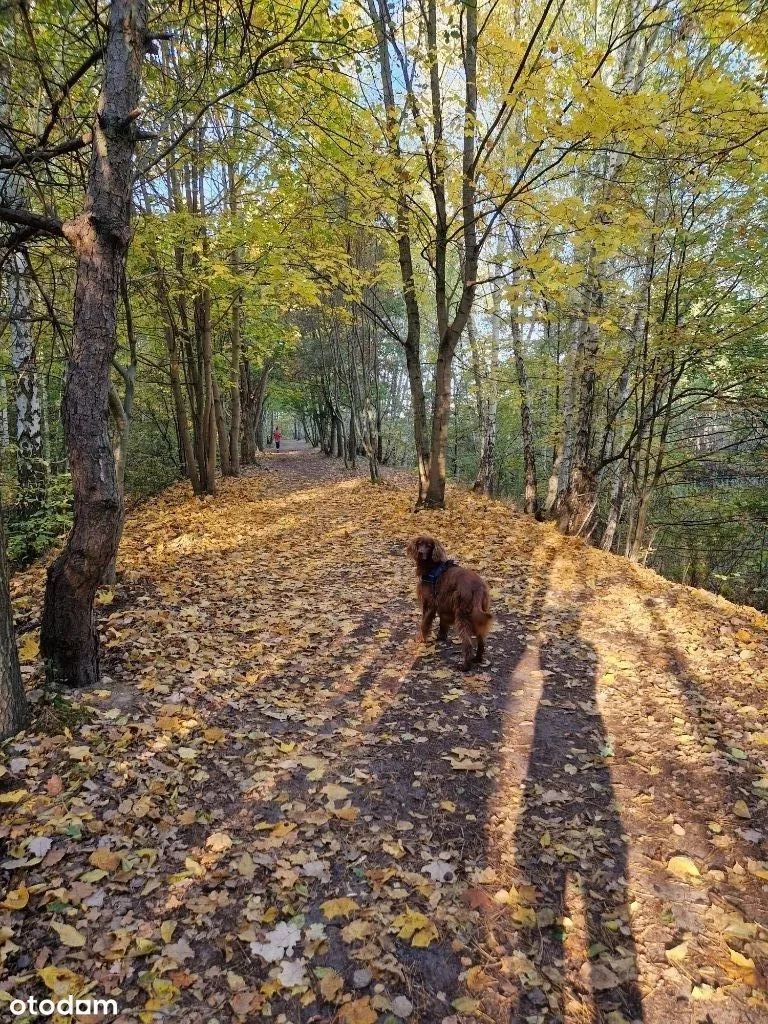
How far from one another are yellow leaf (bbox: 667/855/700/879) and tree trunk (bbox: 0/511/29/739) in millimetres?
4240

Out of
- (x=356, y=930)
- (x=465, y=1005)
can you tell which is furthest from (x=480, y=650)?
(x=465, y=1005)

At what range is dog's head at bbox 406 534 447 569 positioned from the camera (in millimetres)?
5520

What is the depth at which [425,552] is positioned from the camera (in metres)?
5.54

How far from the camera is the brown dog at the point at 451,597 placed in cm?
512

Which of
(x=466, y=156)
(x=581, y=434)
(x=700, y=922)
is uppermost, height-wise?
(x=466, y=156)

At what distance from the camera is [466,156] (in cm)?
948

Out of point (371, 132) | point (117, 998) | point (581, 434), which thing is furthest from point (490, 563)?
point (371, 132)

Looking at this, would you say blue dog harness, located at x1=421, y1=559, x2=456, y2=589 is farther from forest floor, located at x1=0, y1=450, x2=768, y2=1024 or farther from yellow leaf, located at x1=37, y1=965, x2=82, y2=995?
yellow leaf, located at x1=37, y1=965, x2=82, y2=995

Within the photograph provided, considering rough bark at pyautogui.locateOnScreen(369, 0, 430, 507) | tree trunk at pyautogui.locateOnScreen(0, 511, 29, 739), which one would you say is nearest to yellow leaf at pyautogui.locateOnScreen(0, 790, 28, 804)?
tree trunk at pyautogui.locateOnScreen(0, 511, 29, 739)

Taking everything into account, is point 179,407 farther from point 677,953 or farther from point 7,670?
point 677,953

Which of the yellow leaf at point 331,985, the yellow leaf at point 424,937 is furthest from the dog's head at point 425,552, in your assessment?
the yellow leaf at point 331,985

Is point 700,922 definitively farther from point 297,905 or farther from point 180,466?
point 180,466

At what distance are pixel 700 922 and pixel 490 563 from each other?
6074mm

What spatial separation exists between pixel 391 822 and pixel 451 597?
236 cm
